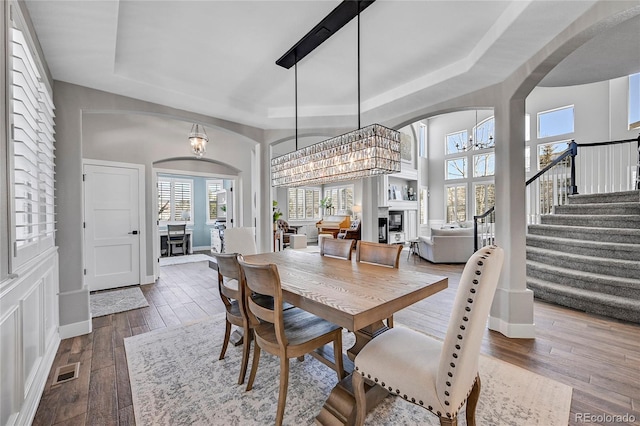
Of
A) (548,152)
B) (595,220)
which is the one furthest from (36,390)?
(548,152)

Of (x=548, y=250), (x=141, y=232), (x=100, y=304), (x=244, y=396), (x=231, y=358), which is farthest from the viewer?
(x=141, y=232)

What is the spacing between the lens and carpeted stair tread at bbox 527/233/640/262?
135 inches

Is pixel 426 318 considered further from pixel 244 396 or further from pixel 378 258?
pixel 244 396

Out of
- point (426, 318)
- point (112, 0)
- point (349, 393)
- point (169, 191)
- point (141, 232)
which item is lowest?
point (426, 318)

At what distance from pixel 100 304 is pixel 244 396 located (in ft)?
10.1

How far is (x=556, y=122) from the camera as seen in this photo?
7.65 m

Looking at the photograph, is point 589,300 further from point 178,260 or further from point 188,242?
point 188,242

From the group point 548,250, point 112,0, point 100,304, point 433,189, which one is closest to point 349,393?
point 112,0

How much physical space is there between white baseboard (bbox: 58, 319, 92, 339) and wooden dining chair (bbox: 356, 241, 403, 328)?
113 inches

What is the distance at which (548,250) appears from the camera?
4.28m

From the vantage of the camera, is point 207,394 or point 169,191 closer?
point 207,394

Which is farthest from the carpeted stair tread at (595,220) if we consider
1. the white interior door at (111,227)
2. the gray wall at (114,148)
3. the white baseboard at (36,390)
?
the white interior door at (111,227)

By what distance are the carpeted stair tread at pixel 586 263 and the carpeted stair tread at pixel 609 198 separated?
140 centimetres

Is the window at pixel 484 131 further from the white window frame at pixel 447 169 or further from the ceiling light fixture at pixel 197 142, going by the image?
the ceiling light fixture at pixel 197 142
